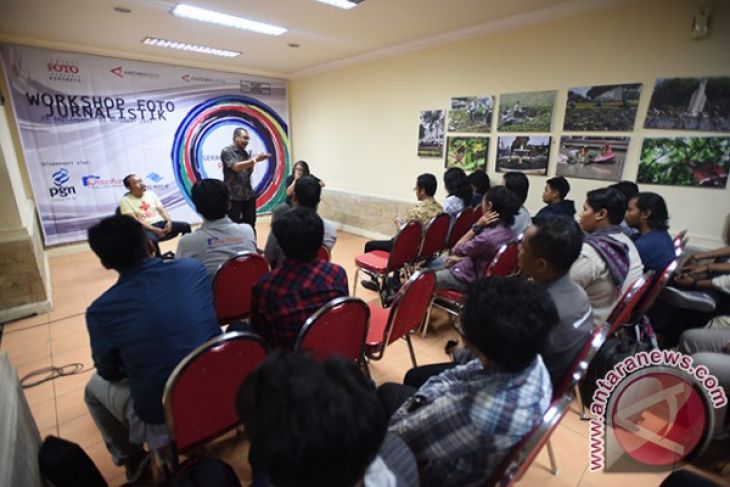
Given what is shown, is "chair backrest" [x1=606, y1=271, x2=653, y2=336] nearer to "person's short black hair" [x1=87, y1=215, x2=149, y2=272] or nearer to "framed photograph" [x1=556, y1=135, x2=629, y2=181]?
"framed photograph" [x1=556, y1=135, x2=629, y2=181]

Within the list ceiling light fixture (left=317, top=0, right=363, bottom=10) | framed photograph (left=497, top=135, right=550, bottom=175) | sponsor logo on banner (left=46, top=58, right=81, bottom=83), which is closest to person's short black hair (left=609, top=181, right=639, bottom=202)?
framed photograph (left=497, top=135, right=550, bottom=175)

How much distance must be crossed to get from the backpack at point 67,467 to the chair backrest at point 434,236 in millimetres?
2403

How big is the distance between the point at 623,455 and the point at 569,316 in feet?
3.42

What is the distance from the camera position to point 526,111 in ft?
11.8

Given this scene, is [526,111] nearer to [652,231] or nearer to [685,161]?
[685,161]

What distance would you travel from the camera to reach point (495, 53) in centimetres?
374

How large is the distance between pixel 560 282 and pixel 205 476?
1389 mm

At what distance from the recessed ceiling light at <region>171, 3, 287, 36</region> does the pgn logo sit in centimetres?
281

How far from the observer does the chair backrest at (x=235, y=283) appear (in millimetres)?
1912

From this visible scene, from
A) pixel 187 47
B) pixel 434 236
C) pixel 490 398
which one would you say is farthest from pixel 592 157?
pixel 187 47

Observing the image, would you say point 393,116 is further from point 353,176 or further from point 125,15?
point 125,15

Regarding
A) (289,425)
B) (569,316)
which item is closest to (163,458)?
(289,425)

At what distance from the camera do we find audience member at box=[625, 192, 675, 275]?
2.07 metres

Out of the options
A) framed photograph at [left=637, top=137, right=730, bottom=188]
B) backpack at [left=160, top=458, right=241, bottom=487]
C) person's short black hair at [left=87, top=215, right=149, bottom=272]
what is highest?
framed photograph at [left=637, top=137, right=730, bottom=188]
